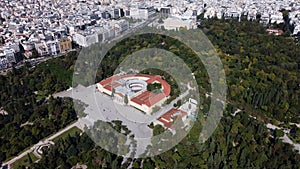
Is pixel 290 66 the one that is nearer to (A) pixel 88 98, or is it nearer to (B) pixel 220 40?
(B) pixel 220 40

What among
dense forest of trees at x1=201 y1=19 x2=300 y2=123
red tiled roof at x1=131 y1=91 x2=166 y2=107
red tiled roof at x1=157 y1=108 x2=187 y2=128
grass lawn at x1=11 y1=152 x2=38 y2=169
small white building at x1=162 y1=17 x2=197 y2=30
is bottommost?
grass lawn at x1=11 y1=152 x2=38 y2=169

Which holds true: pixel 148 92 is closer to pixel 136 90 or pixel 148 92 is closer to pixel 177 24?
pixel 136 90

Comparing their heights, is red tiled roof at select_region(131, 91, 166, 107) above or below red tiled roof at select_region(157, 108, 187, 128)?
above

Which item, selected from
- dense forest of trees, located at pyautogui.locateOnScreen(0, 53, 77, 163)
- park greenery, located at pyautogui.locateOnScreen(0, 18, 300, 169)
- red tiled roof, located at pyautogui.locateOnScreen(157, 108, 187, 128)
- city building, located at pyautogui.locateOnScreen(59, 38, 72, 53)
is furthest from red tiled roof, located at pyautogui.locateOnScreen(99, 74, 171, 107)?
city building, located at pyautogui.locateOnScreen(59, 38, 72, 53)

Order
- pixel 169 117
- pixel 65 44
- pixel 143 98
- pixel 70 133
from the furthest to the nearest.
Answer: pixel 65 44 < pixel 143 98 < pixel 169 117 < pixel 70 133

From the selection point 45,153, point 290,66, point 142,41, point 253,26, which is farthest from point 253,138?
point 253,26

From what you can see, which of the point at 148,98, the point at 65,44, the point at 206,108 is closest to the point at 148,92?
the point at 148,98

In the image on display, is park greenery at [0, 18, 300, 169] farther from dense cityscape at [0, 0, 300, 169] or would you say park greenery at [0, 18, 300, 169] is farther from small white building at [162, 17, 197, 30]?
small white building at [162, 17, 197, 30]

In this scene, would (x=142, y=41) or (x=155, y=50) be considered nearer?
(x=155, y=50)
